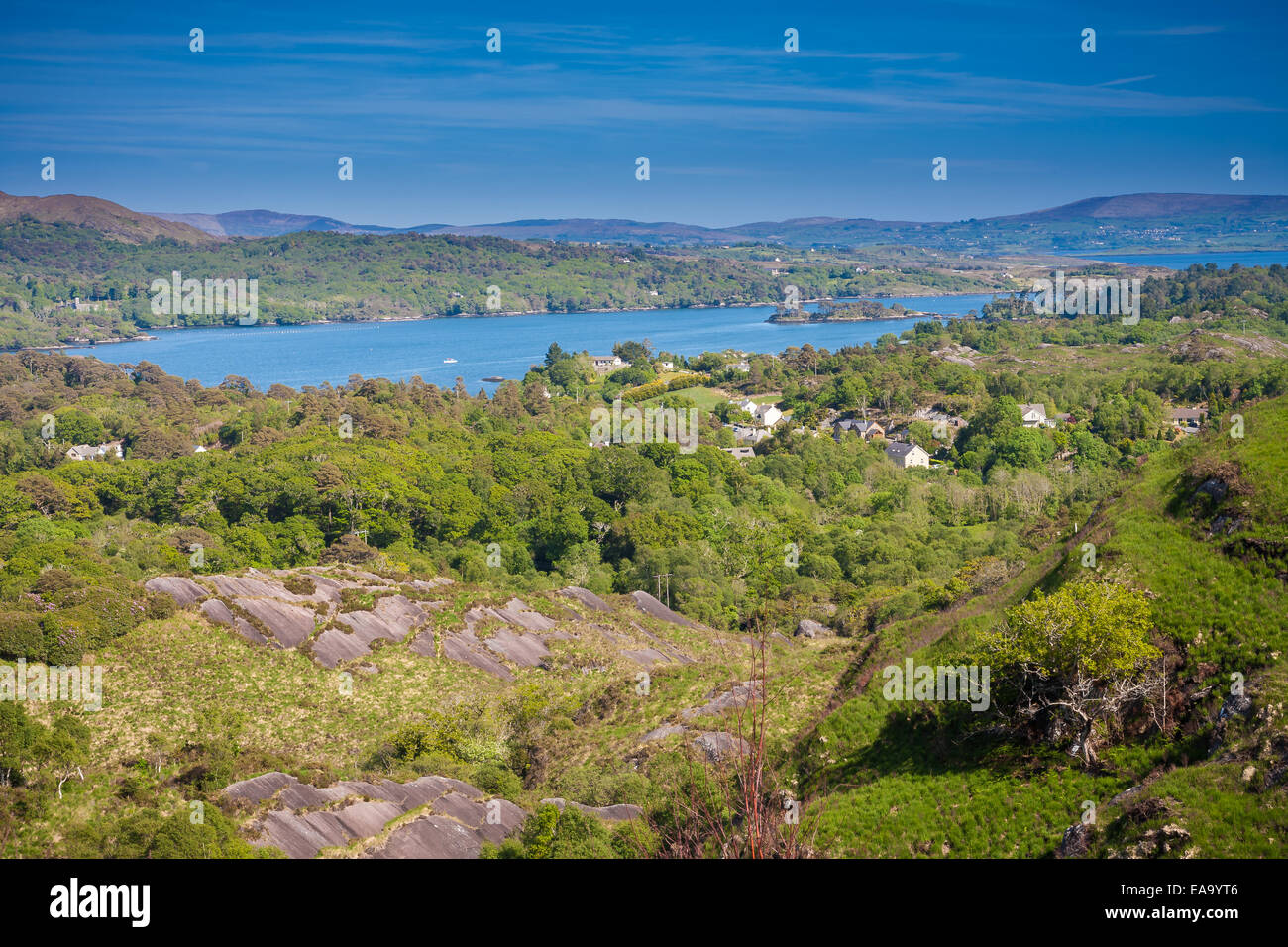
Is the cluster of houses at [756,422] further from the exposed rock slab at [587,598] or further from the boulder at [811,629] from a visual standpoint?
the boulder at [811,629]

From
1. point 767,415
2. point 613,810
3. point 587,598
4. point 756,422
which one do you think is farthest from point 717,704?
point 767,415

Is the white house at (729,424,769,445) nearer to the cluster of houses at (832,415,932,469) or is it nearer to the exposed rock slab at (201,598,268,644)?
the cluster of houses at (832,415,932,469)

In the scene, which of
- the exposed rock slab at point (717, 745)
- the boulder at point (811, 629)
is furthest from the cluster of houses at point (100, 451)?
the exposed rock slab at point (717, 745)

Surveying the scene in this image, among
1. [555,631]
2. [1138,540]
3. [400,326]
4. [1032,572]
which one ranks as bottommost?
[555,631]

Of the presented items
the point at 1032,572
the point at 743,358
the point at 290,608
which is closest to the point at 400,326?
the point at 743,358

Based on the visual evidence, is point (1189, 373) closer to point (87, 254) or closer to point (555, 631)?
point (555, 631)
